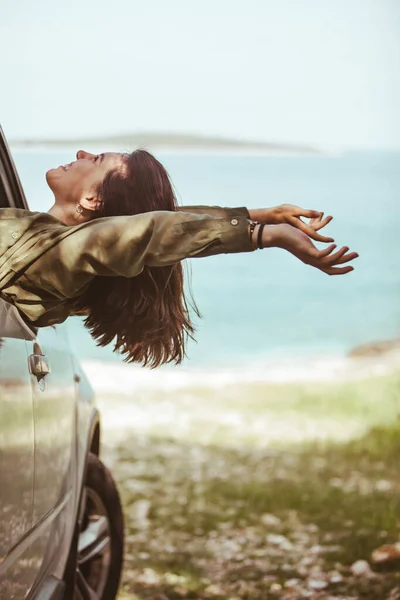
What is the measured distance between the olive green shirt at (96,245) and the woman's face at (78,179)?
0.28 meters

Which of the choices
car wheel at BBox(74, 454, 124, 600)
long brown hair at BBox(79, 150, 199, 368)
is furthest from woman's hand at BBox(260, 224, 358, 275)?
car wheel at BBox(74, 454, 124, 600)

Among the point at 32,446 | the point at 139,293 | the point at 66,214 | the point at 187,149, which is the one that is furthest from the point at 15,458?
the point at 187,149

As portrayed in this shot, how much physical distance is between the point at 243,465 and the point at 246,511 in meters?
0.82

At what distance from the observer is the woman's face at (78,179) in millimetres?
2709

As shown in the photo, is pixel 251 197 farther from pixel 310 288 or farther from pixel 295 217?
pixel 295 217

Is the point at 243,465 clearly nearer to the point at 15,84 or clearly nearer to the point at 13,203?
the point at 15,84

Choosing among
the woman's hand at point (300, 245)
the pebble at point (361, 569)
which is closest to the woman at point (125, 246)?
the woman's hand at point (300, 245)

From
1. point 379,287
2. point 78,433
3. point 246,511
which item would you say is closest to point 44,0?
point 379,287

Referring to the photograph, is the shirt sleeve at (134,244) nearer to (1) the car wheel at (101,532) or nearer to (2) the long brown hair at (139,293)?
(2) the long brown hair at (139,293)

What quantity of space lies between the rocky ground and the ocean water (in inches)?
14.2

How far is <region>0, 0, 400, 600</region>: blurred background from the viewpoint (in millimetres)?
7656

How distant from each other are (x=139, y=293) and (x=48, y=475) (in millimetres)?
548

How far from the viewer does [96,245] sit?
2.29 meters

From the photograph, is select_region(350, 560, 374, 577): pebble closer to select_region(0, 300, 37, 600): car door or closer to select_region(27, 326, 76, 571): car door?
select_region(27, 326, 76, 571): car door
